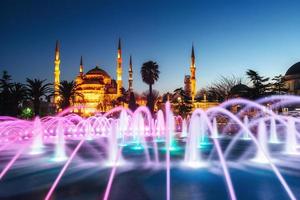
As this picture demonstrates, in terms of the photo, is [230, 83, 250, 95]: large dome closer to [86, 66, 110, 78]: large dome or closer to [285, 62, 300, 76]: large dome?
[285, 62, 300, 76]: large dome

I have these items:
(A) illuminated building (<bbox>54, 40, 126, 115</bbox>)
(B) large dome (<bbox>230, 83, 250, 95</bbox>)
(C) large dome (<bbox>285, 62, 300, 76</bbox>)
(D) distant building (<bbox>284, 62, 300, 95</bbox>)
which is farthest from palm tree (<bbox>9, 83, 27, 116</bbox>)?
(C) large dome (<bbox>285, 62, 300, 76</bbox>)

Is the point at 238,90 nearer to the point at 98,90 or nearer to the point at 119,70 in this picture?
the point at 119,70

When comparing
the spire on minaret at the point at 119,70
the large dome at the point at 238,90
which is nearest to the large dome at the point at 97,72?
the spire on minaret at the point at 119,70

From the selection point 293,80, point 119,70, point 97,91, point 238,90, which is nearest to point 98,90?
point 97,91

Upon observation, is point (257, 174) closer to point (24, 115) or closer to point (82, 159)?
point (82, 159)

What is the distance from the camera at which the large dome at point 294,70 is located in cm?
7869

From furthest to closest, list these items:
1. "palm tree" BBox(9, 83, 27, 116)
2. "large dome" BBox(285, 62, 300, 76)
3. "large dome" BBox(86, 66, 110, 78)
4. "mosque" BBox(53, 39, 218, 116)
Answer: "large dome" BBox(86, 66, 110, 78)
"mosque" BBox(53, 39, 218, 116)
"large dome" BBox(285, 62, 300, 76)
"palm tree" BBox(9, 83, 27, 116)

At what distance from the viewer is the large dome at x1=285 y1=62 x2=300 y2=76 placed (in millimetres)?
78688

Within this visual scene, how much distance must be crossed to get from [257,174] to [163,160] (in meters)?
3.95

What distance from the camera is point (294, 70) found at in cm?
7956

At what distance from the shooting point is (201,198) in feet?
24.1

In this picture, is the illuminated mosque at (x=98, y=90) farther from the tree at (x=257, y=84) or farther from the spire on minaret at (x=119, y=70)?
the tree at (x=257, y=84)

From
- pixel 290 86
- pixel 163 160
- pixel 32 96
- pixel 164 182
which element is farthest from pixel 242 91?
pixel 164 182

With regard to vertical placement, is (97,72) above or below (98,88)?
above
